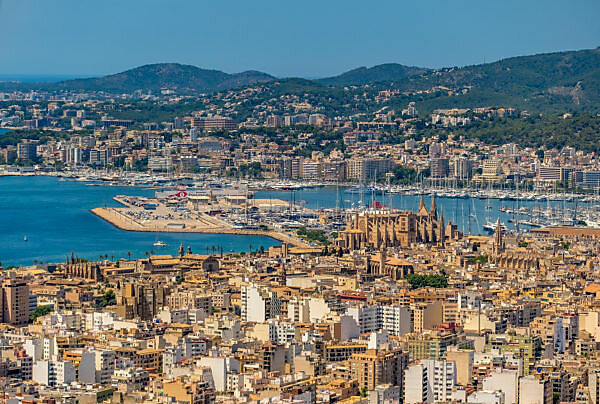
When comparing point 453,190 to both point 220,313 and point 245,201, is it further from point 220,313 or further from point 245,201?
point 220,313

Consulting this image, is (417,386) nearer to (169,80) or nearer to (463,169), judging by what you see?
(463,169)

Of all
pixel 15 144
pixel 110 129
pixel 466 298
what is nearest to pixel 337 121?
pixel 110 129

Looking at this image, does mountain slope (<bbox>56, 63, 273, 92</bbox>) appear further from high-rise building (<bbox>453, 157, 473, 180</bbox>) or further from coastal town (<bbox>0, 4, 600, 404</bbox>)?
high-rise building (<bbox>453, 157, 473, 180</bbox>)

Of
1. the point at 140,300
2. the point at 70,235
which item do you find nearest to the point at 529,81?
the point at 70,235

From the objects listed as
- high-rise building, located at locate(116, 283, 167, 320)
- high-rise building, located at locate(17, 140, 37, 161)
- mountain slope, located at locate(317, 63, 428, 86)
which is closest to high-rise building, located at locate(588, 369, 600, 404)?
high-rise building, located at locate(116, 283, 167, 320)

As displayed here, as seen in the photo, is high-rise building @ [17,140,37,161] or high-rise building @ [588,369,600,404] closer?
high-rise building @ [588,369,600,404]

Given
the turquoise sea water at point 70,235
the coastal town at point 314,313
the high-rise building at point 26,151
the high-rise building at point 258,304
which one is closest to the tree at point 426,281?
the coastal town at point 314,313
